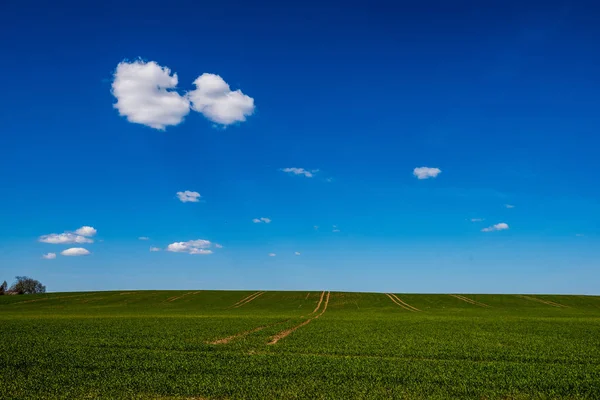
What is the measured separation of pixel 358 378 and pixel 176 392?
865cm

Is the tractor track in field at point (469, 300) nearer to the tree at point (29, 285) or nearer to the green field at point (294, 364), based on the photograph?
the green field at point (294, 364)

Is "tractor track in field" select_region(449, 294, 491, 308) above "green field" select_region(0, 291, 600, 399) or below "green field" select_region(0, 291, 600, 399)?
below

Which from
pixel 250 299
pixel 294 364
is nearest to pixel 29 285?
pixel 250 299

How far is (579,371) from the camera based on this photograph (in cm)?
2142

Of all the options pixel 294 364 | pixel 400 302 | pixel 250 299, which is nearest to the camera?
pixel 294 364

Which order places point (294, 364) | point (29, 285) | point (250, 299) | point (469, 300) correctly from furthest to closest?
point (29, 285) → point (469, 300) → point (250, 299) → point (294, 364)

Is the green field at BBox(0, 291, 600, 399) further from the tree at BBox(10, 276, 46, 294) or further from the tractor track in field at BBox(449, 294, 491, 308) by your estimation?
the tree at BBox(10, 276, 46, 294)

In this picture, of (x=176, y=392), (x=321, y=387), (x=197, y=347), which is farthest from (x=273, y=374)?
(x=197, y=347)

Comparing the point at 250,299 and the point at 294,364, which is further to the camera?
the point at 250,299

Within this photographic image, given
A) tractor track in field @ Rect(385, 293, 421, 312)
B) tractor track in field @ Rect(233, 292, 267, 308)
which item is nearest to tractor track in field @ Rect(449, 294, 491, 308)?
tractor track in field @ Rect(385, 293, 421, 312)

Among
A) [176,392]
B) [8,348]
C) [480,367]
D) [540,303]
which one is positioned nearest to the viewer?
[176,392]

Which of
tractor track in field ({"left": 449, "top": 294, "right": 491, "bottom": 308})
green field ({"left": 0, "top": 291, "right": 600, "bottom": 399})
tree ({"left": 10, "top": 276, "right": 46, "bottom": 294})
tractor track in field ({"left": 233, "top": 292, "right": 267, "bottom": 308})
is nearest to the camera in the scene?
green field ({"left": 0, "top": 291, "right": 600, "bottom": 399})

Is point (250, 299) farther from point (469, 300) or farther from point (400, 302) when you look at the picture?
point (469, 300)

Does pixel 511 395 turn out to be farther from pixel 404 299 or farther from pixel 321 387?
pixel 404 299
